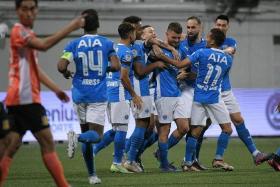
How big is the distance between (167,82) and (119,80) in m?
0.89

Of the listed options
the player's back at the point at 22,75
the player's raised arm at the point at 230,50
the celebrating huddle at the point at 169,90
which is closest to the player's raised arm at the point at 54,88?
the player's back at the point at 22,75

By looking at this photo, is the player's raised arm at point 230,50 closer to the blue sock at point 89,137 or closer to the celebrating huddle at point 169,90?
the celebrating huddle at point 169,90

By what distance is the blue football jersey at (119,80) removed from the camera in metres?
12.1

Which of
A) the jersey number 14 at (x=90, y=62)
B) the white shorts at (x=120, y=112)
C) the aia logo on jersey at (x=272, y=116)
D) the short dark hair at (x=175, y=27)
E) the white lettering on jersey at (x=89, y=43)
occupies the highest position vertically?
the white lettering on jersey at (x=89, y=43)

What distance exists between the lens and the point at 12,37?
8047mm

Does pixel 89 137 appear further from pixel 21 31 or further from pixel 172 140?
pixel 172 140

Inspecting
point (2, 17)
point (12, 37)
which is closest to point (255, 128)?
point (2, 17)

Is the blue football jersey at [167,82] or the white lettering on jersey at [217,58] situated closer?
the white lettering on jersey at [217,58]

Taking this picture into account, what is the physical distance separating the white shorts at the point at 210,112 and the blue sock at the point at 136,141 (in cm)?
82

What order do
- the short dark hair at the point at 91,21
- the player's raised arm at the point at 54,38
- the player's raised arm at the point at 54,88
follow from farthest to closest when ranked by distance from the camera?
the short dark hair at the point at 91,21
the player's raised arm at the point at 54,88
the player's raised arm at the point at 54,38

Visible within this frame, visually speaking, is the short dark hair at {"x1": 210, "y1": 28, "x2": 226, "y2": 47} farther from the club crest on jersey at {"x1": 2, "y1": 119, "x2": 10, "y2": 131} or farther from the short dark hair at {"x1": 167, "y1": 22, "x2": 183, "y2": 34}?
the club crest on jersey at {"x1": 2, "y1": 119, "x2": 10, "y2": 131}

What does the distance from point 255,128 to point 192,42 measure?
9.12m

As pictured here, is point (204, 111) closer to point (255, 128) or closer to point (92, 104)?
point (92, 104)

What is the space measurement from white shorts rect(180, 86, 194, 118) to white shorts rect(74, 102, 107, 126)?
2450 mm
